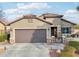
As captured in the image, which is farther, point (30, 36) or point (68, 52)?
point (30, 36)

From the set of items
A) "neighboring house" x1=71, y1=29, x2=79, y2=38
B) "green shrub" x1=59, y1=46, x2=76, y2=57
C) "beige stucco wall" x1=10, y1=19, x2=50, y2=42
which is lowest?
"green shrub" x1=59, y1=46, x2=76, y2=57

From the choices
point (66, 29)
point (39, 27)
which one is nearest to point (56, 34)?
point (66, 29)

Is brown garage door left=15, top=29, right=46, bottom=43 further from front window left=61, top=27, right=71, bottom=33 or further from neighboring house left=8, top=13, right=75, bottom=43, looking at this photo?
front window left=61, top=27, right=71, bottom=33

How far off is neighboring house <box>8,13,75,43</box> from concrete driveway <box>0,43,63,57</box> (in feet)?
0.20

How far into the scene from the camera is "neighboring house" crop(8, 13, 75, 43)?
10.0 feet

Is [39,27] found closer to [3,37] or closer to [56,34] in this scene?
[56,34]

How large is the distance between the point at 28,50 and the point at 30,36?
0.70 ft

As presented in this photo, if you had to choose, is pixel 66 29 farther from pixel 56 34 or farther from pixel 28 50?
pixel 28 50

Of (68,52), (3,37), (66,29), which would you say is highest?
(66,29)

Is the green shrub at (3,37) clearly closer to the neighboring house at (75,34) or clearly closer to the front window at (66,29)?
the front window at (66,29)

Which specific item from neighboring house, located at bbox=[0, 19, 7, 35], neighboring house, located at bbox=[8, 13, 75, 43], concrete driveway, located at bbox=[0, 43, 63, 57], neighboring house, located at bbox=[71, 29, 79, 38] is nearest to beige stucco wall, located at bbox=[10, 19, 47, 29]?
neighboring house, located at bbox=[8, 13, 75, 43]

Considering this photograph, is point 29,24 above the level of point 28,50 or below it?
above

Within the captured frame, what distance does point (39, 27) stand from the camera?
3080mm

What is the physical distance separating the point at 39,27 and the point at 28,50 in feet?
1.18
